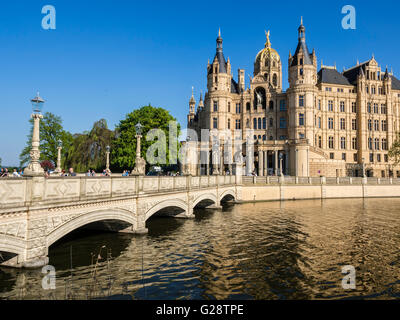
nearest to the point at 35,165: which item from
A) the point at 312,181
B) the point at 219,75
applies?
the point at 312,181

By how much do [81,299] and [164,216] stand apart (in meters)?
17.6

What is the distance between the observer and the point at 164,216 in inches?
1052

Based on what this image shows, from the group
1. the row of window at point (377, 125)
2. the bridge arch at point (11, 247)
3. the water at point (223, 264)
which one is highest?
the row of window at point (377, 125)

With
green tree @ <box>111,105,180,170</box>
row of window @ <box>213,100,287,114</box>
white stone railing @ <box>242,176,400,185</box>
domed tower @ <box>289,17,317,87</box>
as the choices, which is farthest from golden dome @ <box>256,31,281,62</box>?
white stone railing @ <box>242,176,400,185</box>

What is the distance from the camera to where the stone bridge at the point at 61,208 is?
33.2 ft

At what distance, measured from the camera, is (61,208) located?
12.0 meters

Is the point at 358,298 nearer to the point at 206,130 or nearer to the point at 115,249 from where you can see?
the point at 115,249

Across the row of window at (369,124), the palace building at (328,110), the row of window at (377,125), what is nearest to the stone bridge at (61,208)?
the palace building at (328,110)

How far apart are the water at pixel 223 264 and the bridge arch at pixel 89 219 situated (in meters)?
1.26

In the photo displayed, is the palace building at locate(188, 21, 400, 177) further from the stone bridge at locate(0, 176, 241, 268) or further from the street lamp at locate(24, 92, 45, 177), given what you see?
the street lamp at locate(24, 92, 45, 177)

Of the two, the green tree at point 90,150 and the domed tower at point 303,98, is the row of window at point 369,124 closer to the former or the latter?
the domed tower at point 303,98
